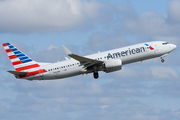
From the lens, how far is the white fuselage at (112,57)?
6262 centimetres

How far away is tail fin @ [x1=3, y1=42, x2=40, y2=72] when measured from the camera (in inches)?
2596

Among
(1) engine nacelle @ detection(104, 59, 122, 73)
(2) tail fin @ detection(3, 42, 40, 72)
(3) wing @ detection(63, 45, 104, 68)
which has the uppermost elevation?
(2) tail fin @ detection(3, 42, 40, 72)

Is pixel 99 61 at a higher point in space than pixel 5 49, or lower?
lower

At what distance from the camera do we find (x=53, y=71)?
6419cm

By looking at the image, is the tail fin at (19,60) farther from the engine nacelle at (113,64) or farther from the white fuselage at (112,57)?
the engine nacelle at (113,64)

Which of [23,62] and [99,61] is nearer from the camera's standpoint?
[99,61]

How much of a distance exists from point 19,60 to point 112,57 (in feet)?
63.4

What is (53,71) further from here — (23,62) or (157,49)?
(157,49)

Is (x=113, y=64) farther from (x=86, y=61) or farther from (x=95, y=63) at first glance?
(x=86, y=61)

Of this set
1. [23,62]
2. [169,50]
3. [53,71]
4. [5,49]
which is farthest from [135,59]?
[5,49]

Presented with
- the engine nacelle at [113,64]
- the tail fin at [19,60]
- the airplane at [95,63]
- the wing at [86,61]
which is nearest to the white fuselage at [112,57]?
the airplane at [95,63]

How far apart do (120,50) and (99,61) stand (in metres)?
4.73

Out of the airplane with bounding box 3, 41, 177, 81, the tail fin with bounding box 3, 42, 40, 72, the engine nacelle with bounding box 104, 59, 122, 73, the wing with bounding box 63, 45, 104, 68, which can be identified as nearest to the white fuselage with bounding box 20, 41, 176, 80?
the airplane with bounding box 3, 41, 177, 81

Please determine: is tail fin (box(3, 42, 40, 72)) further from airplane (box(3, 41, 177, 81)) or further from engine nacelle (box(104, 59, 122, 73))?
engine nacelle (box(104, 59, 122, 73))
